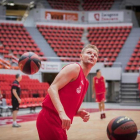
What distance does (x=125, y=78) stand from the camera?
17875 mm

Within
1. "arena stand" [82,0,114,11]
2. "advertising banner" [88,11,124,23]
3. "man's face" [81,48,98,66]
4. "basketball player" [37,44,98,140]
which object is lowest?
"basketball player" [37,44,98,140]

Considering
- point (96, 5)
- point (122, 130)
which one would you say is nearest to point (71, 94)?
point (122, 130)

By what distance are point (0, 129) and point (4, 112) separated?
16.4 ft

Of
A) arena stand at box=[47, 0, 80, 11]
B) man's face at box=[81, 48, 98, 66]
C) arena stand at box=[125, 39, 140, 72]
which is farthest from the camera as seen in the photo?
arena stand at box=[47, 0, 80, 11]

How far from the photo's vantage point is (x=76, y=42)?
72.4 ft

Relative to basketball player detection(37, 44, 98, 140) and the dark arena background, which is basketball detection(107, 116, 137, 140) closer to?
basketball player detection(37, 44, 98, 140)

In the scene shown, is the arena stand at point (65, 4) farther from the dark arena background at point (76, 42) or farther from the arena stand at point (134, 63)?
the arena stand at point (134, 63)

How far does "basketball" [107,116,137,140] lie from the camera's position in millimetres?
3301

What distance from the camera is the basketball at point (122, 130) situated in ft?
10.8

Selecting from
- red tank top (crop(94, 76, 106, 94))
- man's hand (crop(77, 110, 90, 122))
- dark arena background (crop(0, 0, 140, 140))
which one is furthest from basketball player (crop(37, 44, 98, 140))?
dark arena background (crop(0, 0, 140, 140))

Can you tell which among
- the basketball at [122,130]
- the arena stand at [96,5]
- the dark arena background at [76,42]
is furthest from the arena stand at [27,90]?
the arena stand at [96,5]

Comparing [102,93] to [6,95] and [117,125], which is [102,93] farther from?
[117,125]

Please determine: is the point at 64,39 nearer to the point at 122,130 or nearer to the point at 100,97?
the point at 100,97

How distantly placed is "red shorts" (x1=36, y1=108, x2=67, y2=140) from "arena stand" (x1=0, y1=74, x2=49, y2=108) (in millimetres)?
9194
